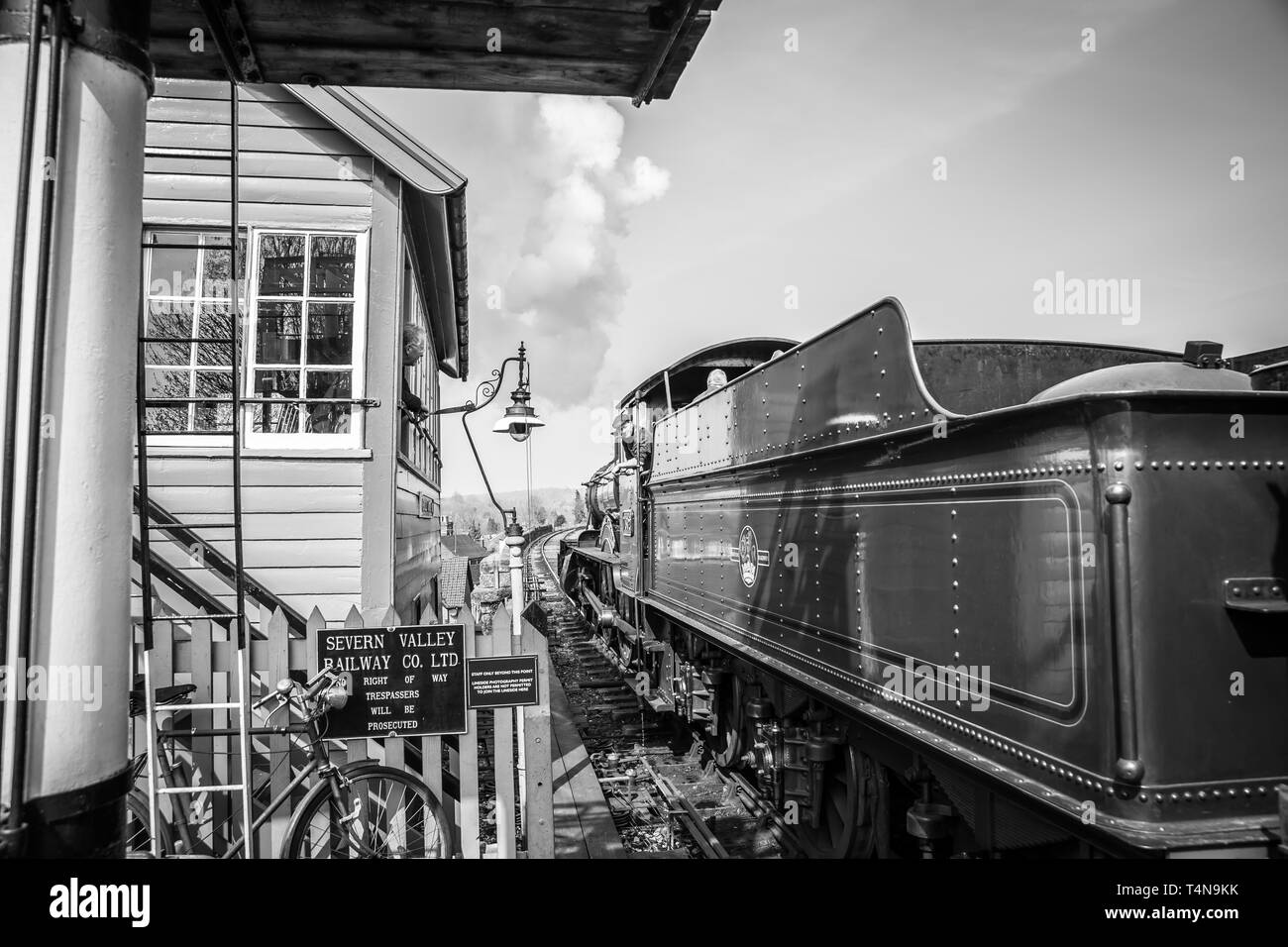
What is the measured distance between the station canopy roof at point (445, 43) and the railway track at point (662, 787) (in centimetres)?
439

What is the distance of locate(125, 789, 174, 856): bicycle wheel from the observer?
343cm

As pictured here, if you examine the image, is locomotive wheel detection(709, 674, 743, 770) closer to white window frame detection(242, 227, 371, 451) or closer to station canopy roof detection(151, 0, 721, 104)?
white window frame detection(242, 227, 371, 451)

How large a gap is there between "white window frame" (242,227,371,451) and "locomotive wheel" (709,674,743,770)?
3.57 m

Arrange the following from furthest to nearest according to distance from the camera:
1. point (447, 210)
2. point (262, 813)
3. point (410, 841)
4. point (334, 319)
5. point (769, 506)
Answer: point (447, 210)
point (334, 319)
point (769, 506)
point (410, 841)
point (262, 813)

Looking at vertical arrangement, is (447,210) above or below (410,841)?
above

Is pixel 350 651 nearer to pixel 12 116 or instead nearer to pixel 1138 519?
pixel 12 116

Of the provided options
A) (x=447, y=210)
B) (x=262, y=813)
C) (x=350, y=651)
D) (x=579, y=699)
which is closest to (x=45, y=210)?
(x=350, y=651)

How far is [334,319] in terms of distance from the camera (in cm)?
Result: 580

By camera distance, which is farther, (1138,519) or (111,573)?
(1138,519)

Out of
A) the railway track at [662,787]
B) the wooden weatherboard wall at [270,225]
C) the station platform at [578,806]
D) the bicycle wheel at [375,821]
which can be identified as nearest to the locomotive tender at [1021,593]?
the railway track at [662,787]

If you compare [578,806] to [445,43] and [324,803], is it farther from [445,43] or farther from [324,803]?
[445,43]

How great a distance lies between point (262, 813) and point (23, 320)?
289cm

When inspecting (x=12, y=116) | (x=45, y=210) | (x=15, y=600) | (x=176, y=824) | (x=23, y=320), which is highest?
(x=12, y=116)

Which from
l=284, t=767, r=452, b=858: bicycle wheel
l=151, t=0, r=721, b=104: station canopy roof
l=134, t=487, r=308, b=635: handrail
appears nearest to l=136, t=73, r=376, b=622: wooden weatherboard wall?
l=134, t=487, r=308, b=635: handrail
